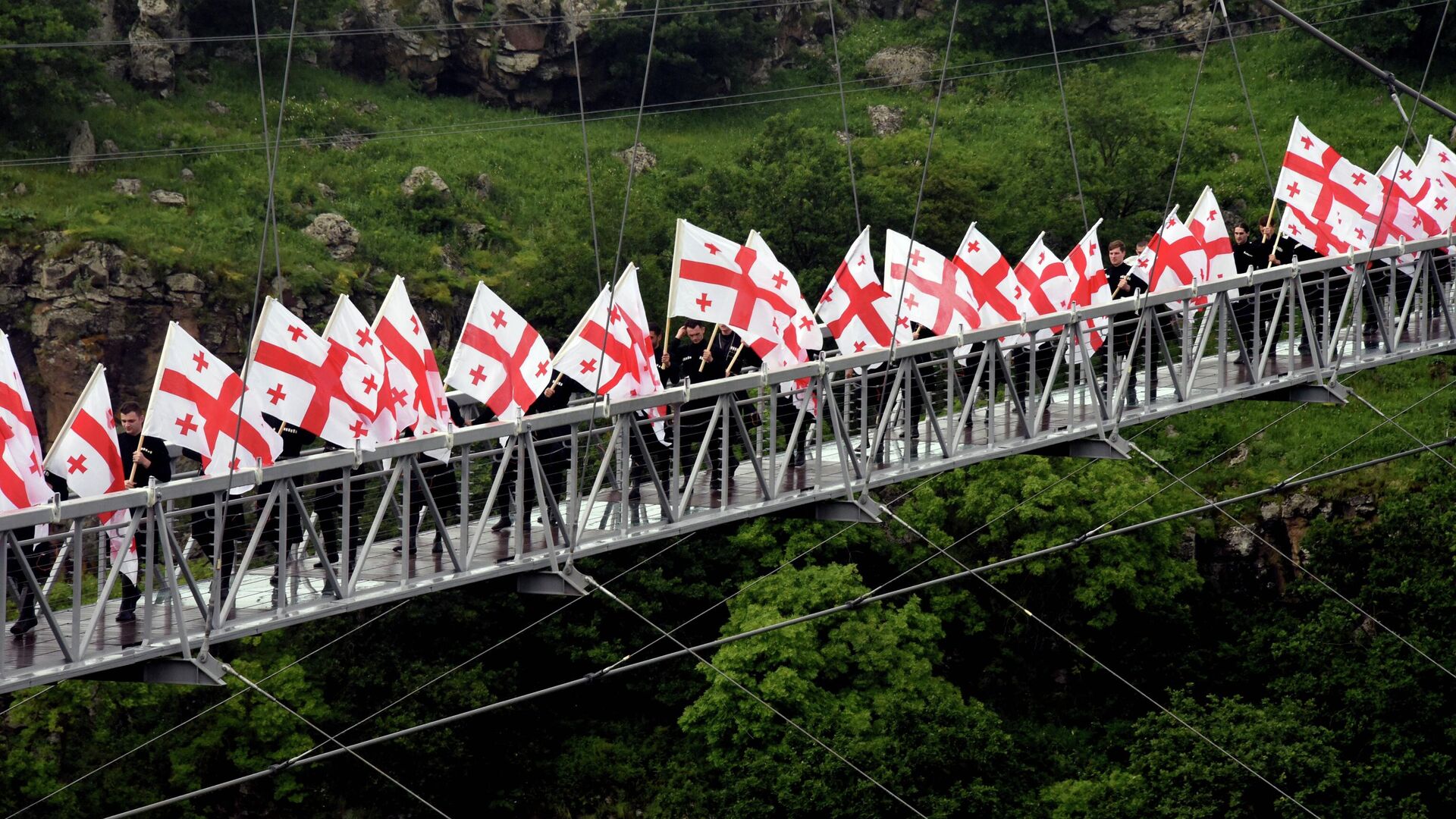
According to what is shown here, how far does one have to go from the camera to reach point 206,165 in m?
54.6

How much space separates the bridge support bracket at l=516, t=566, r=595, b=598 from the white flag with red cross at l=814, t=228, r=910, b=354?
501cm

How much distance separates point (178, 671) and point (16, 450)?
2.39 metres

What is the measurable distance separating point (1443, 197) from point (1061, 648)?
55.4ft

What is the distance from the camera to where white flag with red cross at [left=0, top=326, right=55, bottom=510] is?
20984 millimetres

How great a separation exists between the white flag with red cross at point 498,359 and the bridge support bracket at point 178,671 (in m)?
4.27

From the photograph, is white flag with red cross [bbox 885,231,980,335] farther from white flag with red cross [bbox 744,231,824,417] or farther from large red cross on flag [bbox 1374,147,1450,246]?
large red cross on flag [bbox 1374,147,1450,246]

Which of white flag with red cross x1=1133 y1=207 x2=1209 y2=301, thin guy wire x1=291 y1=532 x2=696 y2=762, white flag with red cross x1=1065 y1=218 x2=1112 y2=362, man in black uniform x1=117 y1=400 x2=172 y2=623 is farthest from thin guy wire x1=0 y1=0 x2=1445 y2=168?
man in black uniform x1=117 y1=400 x2=172 y2=623

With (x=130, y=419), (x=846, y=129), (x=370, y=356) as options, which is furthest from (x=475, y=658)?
(x=130, y=419)

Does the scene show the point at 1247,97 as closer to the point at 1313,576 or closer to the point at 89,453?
the point at 1313,576

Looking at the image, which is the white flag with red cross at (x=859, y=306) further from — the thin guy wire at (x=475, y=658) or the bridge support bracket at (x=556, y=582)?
the thin guy wire at (x=475, y=658)

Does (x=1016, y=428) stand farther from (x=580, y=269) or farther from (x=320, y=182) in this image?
(x=320, y=182)

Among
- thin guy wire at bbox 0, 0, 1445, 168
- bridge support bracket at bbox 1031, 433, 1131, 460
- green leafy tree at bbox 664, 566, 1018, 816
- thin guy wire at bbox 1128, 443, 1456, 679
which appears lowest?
green leafy tree at bbox 664, 566, 1018, 816

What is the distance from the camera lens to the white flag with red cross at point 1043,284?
29344mm

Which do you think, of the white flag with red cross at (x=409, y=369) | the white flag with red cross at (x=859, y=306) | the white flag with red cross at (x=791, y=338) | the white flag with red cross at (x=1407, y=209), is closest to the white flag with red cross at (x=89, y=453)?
the white flag with red cross at (x=409, y=369)
